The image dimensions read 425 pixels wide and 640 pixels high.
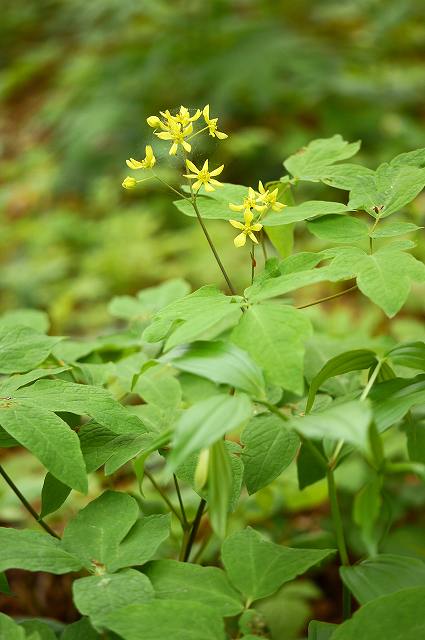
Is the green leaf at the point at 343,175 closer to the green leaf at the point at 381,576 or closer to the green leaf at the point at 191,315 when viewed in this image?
the green leaf at the point at 191,315

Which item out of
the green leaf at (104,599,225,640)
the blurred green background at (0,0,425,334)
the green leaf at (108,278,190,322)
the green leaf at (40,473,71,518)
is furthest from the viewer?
the blurred green background at (0,0,425,334)

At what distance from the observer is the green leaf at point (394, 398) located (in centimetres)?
81

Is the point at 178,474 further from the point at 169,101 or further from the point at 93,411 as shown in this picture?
the point at 169,101

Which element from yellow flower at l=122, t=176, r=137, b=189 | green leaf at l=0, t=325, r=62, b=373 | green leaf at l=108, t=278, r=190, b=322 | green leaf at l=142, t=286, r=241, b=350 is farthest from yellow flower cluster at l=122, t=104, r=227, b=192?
green leaf at l=108, t=278, r=190, b=322

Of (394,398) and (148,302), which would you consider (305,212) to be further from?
(148,302)

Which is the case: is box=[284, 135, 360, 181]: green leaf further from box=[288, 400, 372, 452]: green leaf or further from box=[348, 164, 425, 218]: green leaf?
box=[288, 400, 372, 452]: green leaf

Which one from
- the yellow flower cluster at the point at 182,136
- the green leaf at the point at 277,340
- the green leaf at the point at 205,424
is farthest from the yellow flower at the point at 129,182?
the green leaf at the point at 205,424

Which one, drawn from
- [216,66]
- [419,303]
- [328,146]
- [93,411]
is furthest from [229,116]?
[93,411]

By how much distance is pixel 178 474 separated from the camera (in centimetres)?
88

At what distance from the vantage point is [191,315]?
2.59 feet

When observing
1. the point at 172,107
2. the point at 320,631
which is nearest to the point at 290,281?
the point at 320,631

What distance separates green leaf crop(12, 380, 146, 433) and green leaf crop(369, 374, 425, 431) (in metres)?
0.30

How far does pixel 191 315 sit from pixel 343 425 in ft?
0.80

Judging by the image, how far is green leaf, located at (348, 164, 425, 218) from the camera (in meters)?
0.90
